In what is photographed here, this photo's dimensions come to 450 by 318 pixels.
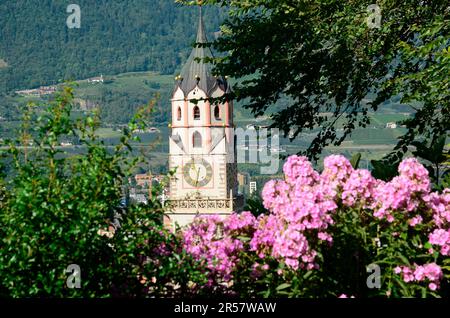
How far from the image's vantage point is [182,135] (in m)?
90.9

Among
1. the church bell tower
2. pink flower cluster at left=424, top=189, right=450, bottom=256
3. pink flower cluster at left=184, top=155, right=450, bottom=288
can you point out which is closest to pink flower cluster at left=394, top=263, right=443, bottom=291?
pink flower cluster at left=184, top=155, right=450, bottom=288

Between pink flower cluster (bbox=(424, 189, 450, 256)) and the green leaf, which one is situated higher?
pink flower cluster (bbox=(424, 189, 450, 256))

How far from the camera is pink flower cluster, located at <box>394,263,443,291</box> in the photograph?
691cm

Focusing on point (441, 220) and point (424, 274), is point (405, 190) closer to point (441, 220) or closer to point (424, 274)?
point (441, 220)

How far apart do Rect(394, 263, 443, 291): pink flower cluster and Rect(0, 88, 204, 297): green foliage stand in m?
1.31

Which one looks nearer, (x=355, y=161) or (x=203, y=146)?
(x=355, y=161)

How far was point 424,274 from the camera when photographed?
22.7 ft

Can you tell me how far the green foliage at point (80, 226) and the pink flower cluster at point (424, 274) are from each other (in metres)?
1.31

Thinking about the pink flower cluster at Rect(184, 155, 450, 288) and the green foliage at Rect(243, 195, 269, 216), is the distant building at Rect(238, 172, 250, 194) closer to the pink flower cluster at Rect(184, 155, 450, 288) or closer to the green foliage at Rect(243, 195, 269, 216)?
the green foliage at Rect(243, 195, 269, 216)

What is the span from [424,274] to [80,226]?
2.17 meters

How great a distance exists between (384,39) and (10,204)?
870cm

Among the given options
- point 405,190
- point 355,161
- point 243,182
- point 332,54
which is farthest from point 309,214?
point 243,182

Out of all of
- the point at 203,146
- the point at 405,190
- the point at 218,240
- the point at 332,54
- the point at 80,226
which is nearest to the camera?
the point at 80,226
